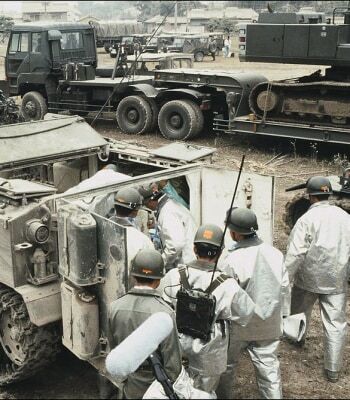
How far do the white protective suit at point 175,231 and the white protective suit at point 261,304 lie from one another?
0.86 meters

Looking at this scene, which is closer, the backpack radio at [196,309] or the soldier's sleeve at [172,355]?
the soldier's sleeve at [172,355]

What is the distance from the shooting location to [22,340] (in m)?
4.91

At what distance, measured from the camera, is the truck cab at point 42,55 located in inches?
631

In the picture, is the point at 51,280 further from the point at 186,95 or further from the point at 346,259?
the point at 186,95

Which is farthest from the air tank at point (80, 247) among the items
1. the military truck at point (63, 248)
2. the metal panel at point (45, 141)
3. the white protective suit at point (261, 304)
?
the metal panel at point (45, 141)

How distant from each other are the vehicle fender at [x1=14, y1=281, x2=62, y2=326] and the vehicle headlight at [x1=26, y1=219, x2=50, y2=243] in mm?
354

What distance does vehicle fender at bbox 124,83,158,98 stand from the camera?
15.0 m

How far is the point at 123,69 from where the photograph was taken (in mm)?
16719

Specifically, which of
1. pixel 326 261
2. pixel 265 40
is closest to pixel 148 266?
pixel 326 261

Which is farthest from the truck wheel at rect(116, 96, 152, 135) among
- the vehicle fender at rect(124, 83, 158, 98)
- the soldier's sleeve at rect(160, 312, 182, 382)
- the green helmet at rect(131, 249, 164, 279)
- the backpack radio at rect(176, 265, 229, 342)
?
the soldier's sleeve at rect(160, 312, 182, 382)

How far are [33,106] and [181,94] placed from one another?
14.0 feet

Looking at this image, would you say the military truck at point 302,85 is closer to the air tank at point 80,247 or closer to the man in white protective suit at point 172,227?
the man in white protective suit at point 172,227

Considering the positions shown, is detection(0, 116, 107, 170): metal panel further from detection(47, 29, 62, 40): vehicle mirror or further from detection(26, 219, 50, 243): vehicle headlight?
detection(47, 29, 62, 40): vehicle mirror

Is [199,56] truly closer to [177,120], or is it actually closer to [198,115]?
[177,120]
